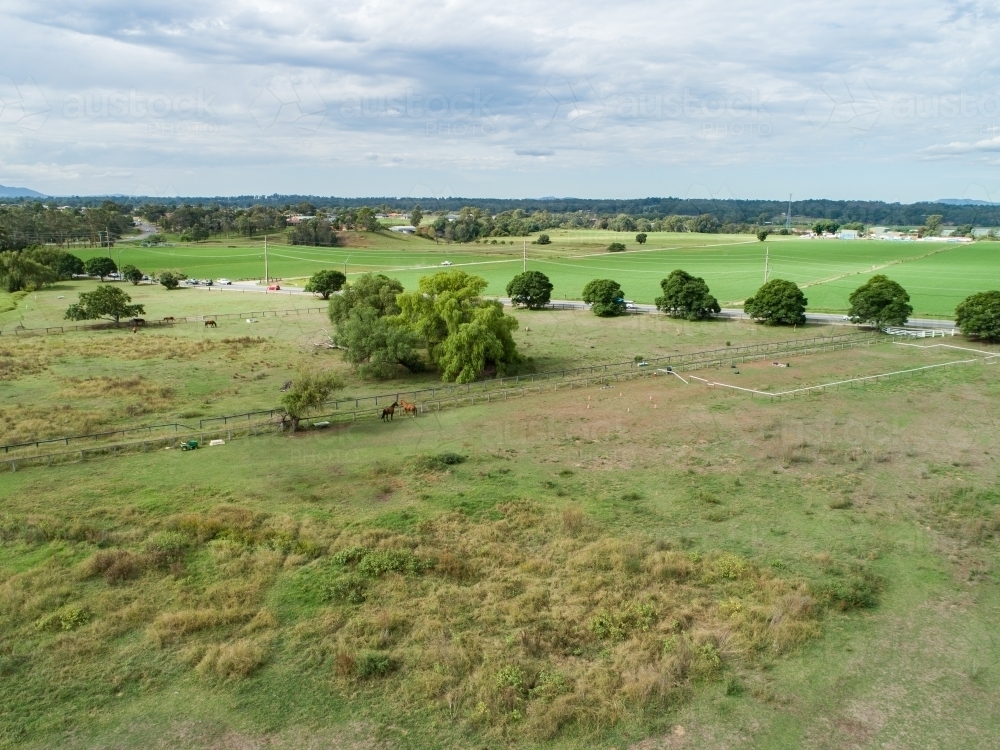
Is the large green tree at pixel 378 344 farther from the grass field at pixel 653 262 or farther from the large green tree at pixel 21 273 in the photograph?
the large green tree at pixel 21 273

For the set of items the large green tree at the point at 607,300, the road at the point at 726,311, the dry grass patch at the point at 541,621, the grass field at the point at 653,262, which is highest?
the grass field at the point at 653,262

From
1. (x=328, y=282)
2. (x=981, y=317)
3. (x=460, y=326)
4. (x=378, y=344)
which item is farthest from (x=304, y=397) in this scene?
(x=328, y=282)

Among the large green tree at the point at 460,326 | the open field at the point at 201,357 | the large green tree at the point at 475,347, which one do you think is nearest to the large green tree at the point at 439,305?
the large green tree at the point at 460,326

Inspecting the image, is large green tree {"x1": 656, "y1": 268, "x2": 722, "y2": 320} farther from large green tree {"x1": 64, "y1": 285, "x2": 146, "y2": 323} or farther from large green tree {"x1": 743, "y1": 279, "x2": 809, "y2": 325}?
large green tree {"x1": 64, "y1": 285, "x2": 146, "y2": 323}

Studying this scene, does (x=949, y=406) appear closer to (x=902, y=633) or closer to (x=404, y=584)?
(x=902, y=633)

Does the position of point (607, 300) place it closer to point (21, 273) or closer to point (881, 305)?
point (881, 305)

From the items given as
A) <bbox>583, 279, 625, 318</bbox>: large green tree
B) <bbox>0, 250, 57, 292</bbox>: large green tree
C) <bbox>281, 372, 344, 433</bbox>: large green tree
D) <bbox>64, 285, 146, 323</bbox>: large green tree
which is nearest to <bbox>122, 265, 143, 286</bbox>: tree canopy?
<bbox>0, 250, 57, 292</bbox>: large green tree
